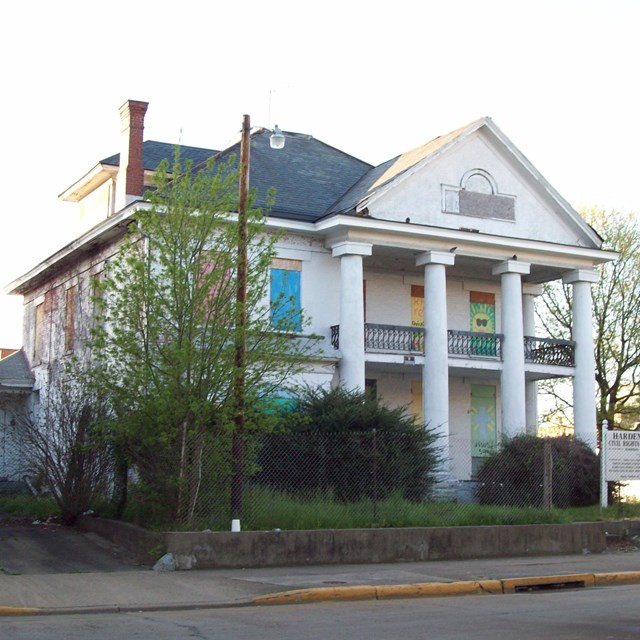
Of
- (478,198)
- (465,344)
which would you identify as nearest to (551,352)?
(465,344)

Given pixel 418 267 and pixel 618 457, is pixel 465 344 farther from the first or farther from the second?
pixel 618 457

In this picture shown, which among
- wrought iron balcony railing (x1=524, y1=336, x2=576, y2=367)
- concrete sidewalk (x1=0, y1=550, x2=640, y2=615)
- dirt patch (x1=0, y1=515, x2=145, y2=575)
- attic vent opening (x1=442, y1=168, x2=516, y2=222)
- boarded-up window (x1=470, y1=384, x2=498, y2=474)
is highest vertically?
attic vent opening (x1=442, y1=168, x2=516, y2=222)

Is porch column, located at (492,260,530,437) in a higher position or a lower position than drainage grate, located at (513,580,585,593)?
higher

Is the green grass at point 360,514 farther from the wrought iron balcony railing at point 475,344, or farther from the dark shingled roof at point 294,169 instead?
the dark shingled roof at point 294,169

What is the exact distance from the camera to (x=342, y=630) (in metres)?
10.4

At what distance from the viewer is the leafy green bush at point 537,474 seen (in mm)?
21094

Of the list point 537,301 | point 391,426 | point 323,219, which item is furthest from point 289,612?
point 537,301

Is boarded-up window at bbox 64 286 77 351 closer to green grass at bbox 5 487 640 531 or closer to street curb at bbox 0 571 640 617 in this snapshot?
green grass at bbox 5 487 640 531

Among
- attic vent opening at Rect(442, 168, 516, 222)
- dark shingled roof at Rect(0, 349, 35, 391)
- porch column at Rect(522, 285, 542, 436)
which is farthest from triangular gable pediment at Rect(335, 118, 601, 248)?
dark shingled roof at Rect(0, 349, 35, 391)

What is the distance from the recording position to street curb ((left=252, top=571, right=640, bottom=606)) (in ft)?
43.5

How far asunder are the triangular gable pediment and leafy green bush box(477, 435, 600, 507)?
21.2 feet

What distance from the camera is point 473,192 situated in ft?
96.2

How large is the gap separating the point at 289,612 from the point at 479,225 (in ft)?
61.3

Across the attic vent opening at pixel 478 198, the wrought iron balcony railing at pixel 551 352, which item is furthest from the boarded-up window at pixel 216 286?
the wrought iron balcony railing at pixel 551 352
